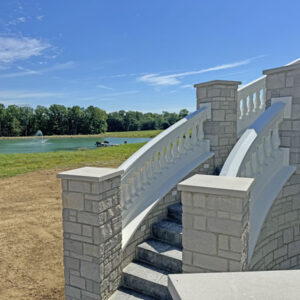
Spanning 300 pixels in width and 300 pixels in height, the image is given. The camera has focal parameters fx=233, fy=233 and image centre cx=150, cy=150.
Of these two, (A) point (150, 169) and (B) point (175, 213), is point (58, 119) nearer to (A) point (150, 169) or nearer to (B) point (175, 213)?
(A) point (150, 169)

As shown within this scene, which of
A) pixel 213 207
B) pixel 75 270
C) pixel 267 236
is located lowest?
pixel 75 270

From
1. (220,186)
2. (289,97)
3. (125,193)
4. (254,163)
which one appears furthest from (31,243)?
(289,97)

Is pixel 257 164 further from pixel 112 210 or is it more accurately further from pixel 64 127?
pixel 64 127

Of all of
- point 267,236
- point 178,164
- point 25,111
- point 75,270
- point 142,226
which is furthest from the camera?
point 25,111

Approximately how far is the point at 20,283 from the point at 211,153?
447cm

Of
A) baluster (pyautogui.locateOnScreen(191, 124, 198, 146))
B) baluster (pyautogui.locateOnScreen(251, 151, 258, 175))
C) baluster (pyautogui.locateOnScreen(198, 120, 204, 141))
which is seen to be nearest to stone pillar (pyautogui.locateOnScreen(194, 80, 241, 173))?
baluster (pyautogui.locateOnScreen(198, 120, 204, 141))

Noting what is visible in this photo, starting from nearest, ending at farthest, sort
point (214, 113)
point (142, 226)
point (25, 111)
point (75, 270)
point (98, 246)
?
1. point (98, 246)
2. point (75, 270)
3. point (142, 226)
4. point (214, 113)
5. point (25, 111)

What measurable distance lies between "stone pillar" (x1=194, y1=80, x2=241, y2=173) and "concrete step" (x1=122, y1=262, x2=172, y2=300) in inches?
111

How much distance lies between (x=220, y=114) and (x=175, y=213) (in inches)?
97.6

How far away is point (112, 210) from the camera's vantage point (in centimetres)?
337

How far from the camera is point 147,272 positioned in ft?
11.8

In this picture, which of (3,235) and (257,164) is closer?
(257,164)

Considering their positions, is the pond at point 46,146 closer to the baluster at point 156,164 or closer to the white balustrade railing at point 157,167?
the white balustrade railing at point 157,167

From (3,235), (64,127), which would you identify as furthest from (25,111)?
(3,235)
